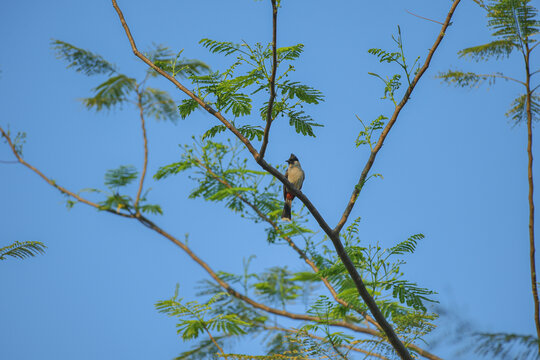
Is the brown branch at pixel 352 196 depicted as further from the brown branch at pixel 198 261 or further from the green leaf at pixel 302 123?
the brown branch at pixel 198 261

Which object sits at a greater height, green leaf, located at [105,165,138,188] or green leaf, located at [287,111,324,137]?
green leaf, located at [105,165,138,188]

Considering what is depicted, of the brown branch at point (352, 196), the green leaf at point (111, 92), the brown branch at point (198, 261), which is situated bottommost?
the brown branch at point (352, 196)

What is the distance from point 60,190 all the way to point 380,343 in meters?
5.66

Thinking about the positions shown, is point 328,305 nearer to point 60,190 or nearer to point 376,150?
point 376,150

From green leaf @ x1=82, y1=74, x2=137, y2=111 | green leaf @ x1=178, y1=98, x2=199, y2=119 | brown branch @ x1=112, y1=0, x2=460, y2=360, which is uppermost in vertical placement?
green leaf @ x1=82, y1=74, x2=137, y2=111

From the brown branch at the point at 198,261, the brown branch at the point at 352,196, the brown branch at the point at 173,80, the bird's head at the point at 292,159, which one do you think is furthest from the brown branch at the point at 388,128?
the bird's head at the point at 292,159

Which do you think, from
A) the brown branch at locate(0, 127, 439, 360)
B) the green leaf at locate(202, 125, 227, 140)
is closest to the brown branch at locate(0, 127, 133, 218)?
the brown branch at locate(0, 127, 439, 360)

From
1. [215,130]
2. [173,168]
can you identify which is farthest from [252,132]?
[173,168]

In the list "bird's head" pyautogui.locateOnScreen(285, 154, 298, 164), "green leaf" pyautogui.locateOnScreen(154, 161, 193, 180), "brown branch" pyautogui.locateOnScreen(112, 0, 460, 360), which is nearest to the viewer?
"brown branch" pyautogui.locateOnScreen(112, 0, 460, 360)

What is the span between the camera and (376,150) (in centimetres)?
327

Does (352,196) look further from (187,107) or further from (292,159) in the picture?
(292,159)

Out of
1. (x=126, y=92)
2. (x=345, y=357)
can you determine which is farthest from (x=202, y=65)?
(x=345, y=357)

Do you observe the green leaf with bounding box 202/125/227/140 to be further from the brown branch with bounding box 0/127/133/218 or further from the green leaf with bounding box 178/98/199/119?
the brown branch with bounding box 0/127/133/218

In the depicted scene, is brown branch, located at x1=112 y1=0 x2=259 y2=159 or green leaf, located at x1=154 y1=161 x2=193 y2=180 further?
green leaf, located at x1=154 y1=161 x2=193 y2=180
